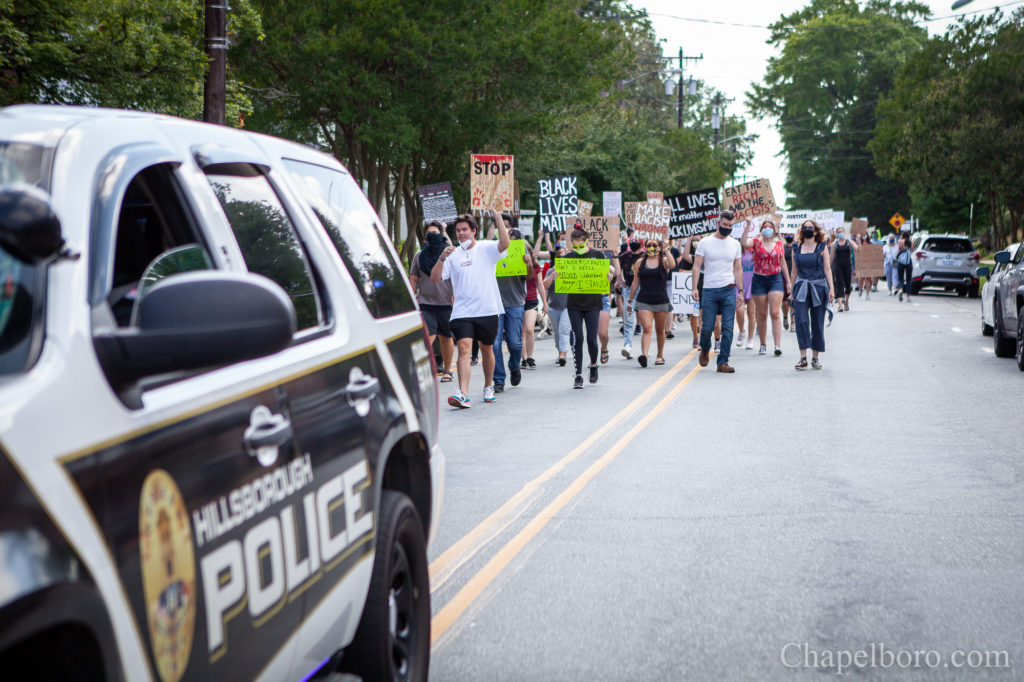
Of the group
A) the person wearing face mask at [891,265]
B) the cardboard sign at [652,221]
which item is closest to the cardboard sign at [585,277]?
the cardboard sign at [652,221]

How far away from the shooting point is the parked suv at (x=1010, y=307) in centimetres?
1623

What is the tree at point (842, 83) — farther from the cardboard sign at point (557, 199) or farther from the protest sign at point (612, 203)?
the cardboard sign at point (557, 199)

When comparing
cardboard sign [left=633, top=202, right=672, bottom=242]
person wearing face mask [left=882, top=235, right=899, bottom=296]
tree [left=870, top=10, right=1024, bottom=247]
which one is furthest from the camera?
tree [left=870, top=10, right=1024, bottom=247]

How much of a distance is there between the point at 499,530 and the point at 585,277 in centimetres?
797

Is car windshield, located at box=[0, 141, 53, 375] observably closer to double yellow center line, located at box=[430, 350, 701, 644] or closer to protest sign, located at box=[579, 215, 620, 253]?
double yellow center line, located at box=[430, 350, 701, 644]

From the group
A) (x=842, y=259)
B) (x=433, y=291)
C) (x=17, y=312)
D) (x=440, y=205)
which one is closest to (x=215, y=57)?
(x=433, y=291)

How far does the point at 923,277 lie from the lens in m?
40.0

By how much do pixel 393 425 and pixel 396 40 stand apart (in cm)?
2380

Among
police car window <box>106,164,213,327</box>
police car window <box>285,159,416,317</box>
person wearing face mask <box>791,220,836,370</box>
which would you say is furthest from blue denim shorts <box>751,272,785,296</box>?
police car window <box>106,164,213,327</box>

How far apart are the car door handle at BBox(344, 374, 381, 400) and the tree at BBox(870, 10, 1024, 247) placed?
44481 millimetres

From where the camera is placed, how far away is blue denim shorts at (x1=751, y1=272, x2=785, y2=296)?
61.2ft

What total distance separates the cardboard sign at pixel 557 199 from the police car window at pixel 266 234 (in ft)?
74.1

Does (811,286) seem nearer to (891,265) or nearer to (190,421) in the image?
(190,421)

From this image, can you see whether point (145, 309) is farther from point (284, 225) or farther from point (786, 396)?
point (786, 396)
